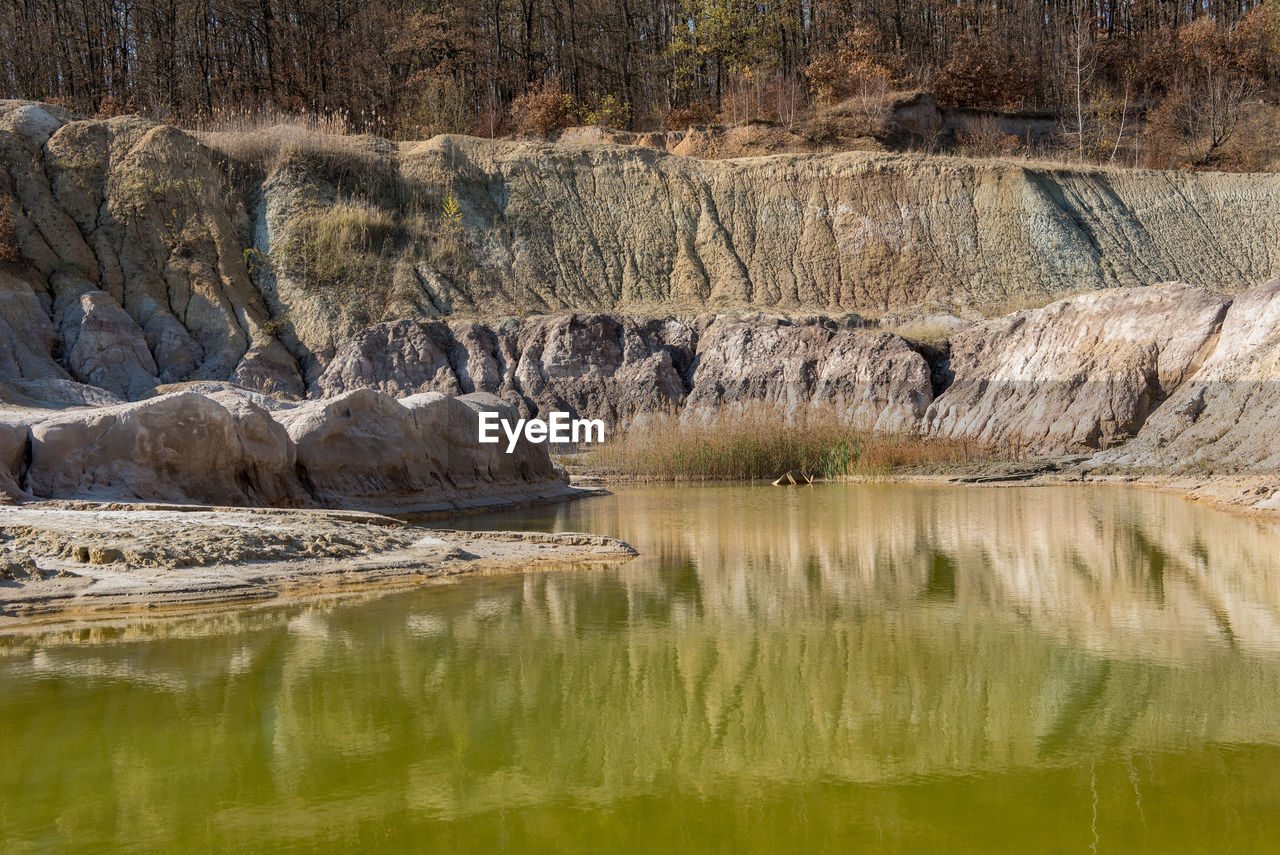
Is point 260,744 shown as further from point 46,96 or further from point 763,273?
point 46,96

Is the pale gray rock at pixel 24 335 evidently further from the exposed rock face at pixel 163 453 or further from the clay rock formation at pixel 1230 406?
the clay rock formation at pixel 1230 406

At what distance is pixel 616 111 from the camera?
48.2 meters

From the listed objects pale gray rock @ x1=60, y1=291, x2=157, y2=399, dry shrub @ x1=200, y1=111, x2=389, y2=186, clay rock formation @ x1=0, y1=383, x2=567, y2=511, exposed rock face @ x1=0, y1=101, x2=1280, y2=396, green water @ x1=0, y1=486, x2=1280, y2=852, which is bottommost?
green water @ x1=0, y1=486, x2=1280, y2=852

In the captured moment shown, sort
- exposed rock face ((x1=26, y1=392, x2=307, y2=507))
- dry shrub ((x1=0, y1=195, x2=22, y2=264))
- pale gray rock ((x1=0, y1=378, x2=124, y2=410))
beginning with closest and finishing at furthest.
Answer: exposed rock face ((x1=26, y1=392, x2=307, y2=507)) < pale gray rock ((x1=0, y1=378, x2=124, y2=410)) < dry shrub ((x1=0, y1=195, x2=22, y2=264))

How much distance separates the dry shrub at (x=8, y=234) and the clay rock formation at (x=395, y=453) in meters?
17.5

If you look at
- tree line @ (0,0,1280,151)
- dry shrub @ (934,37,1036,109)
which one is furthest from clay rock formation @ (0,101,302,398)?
dry shrub @ (934,37,1036,109)

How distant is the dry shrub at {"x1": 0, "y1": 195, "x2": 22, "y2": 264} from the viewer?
27.5 m

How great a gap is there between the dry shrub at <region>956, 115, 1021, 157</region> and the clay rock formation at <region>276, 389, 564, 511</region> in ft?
112

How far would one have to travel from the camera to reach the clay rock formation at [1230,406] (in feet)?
57.7

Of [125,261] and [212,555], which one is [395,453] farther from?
[125,261]

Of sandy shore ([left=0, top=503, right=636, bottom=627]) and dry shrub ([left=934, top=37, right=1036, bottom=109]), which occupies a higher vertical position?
dry shrub ([left=934, top=37, right=1036, bottom=109])

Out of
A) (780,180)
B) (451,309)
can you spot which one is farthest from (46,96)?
(780,180)

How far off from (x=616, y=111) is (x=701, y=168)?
11.5 m

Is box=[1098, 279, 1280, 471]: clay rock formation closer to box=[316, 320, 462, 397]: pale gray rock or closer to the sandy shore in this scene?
the sandy shore
